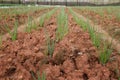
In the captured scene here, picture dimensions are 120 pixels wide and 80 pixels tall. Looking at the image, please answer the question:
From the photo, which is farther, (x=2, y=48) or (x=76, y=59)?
(x=2, y=48)

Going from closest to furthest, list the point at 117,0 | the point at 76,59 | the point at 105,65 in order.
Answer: the point at 105,65 < the point at 76,59 < the point at 117,0

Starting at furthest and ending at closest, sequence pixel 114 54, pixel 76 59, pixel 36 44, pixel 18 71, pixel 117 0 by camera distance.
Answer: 1. pixel 117 0
2. pixel 36 44
3. pixel 114 54
4. pixel 76 59
5. pixel 18 71

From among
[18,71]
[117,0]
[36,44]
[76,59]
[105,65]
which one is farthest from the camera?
[117,0]

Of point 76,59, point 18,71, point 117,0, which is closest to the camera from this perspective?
point 18,71

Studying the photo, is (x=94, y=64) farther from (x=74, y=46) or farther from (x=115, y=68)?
(x=74, y=46)

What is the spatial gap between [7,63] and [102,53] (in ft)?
3.45

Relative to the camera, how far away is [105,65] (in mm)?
2496

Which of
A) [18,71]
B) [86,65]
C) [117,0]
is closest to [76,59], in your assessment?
[86,65]

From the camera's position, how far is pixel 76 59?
105 inches

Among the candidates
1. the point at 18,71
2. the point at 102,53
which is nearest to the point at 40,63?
the point at 18,71

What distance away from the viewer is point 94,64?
8.36 feet

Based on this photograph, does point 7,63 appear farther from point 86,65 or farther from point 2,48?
point 86,65

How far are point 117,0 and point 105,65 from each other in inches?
787

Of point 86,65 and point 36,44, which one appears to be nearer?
point 86,65
